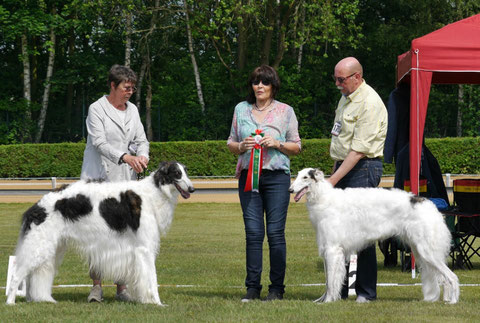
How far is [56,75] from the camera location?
31.2 metres

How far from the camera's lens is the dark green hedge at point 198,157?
992 inches

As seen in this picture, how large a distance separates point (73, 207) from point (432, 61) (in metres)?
→ 4.31

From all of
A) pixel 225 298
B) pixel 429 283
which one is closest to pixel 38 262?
pixel 225 298

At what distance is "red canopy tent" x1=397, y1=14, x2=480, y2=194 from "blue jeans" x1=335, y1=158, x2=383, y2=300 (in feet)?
6.57

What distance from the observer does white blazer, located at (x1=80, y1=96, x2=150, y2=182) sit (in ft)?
21.2

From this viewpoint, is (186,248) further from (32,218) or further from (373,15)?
(373,15)

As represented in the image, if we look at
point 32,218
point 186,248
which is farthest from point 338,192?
point 186,248

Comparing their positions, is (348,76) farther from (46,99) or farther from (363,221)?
(46,99)

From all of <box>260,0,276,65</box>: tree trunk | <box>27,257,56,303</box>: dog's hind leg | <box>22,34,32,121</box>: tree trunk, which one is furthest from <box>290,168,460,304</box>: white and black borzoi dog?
<box>22,34,32,121</box>: tree trunk

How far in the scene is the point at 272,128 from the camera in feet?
20.4

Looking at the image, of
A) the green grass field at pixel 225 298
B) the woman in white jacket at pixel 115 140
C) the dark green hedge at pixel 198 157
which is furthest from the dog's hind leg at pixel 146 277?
the dark green hedge at pixel 198 157

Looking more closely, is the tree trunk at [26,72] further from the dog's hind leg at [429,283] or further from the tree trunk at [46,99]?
the dog's hind leg at [429,283]

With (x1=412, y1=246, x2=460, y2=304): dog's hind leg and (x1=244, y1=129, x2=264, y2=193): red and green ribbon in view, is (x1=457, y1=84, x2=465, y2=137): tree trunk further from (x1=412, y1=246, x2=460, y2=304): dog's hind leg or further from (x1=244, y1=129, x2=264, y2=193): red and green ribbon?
(x1=244, y1=129, x2=264, y2=193): red and green ribbon

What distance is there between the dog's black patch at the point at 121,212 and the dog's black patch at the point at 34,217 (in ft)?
1.55
